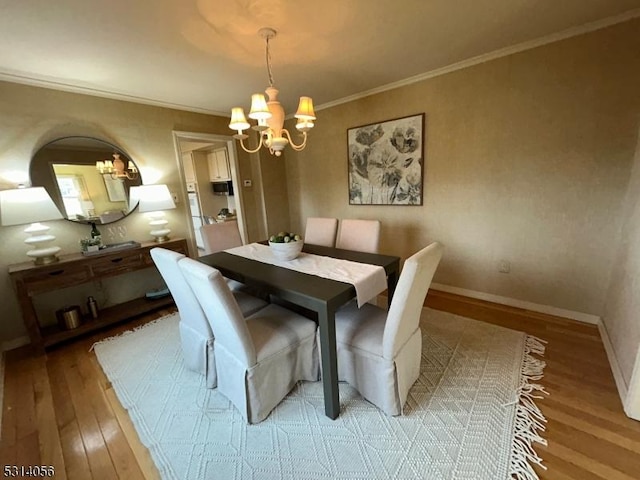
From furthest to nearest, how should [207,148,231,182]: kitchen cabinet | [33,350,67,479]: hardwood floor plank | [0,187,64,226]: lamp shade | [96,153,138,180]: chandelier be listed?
[207,148,231,182]: kitchen cabinet
[96,153,138,180]: chandelier
[0,187,64,226]: lamp shade
[33,350,67,479]: hardwood floor plank

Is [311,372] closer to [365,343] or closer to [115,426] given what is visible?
[365,343]

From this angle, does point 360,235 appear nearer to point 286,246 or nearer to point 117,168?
point 286,246

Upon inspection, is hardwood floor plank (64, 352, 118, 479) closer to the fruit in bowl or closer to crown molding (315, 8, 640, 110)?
the fruit in bowl

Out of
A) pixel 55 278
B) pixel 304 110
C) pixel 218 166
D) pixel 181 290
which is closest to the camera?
pixel 181 290

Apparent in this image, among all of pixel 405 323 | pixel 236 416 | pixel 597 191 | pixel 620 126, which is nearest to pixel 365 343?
pixel 405 323

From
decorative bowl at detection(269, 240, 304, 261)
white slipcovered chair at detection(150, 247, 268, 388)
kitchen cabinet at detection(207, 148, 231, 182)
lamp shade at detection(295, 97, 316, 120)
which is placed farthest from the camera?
kitchen cabinet at detection(207, 148, 231, 182)

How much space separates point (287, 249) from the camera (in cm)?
201

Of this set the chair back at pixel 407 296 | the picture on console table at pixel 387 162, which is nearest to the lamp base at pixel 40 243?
the chair back at pixel 407 296

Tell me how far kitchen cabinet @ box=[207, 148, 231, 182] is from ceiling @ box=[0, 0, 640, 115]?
232 cm

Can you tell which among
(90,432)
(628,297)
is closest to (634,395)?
(628,297)

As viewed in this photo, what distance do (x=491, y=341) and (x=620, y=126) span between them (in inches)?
73.4

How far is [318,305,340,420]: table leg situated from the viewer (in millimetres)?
1377

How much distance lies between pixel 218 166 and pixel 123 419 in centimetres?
458

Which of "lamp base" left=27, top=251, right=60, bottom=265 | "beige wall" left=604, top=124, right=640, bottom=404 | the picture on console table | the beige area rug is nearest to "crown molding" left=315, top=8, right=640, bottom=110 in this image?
the picture on console table
